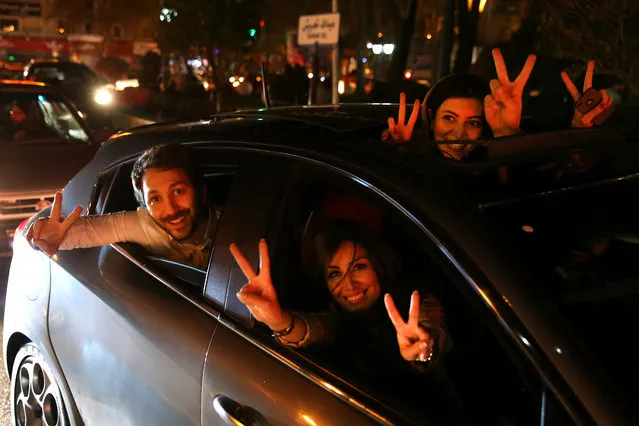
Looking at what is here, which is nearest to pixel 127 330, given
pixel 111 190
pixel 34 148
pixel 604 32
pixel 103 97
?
pixel 111 190

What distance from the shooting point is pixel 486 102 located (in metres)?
2.37

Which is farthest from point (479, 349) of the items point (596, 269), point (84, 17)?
point (84, 17)

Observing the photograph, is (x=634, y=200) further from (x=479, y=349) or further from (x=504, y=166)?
(x=479, y=349)

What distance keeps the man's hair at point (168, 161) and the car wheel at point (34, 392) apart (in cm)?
92

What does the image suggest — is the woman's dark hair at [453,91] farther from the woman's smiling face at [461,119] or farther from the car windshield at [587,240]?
the car windshield at [587,240]

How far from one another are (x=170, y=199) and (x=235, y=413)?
2.89ft

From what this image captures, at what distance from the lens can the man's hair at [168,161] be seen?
2.20 meters

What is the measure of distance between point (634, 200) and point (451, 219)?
907 mm

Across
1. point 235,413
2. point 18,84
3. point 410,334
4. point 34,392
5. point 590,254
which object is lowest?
point 34,392

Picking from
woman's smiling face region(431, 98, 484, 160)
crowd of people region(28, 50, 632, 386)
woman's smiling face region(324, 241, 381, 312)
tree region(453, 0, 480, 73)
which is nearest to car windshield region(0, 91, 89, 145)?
crowd of people region(28, 50, 632, 386)

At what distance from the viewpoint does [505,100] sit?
232 centimetres

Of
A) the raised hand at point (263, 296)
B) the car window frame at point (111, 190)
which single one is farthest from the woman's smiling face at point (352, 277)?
the car window frame at point (111, 190)

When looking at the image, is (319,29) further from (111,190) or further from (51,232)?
(51,232)

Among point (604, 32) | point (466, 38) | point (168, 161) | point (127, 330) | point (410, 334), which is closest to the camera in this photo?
point (410, 334)
